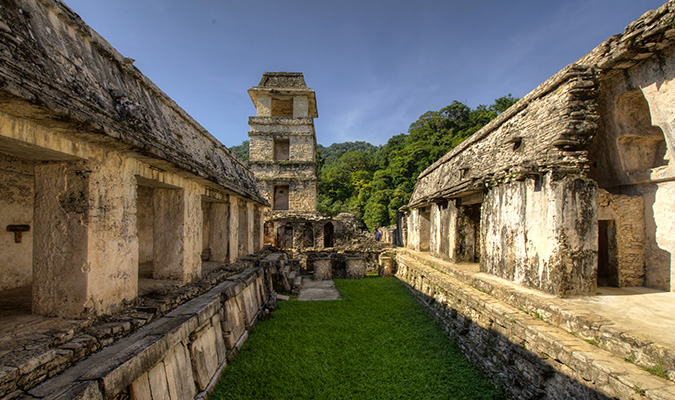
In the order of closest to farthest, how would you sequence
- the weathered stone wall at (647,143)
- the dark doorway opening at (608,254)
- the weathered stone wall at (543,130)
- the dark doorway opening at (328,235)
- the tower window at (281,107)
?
the weathered stone wall at (647,143), the weathered stone wall at (543,130), the dark doorway opening at (608,254), the dark doorway opening at (328,235), the tower window at (281,107)

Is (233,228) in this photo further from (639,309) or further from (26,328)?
(639,309)

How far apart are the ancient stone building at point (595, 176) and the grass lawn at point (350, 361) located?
1941mm

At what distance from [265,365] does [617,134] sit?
6865 millimetres

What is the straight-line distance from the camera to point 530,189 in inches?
206

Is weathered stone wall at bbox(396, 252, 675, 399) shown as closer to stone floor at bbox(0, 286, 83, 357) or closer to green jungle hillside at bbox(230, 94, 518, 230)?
stone floor at bbox(0, 286, 83, 357)

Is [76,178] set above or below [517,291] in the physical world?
above

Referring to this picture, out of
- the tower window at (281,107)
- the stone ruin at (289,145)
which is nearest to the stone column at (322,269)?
the stone ruin at (289,145)

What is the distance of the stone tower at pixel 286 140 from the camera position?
1900 cm

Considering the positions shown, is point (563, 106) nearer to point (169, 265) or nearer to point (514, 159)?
point (514, 159)

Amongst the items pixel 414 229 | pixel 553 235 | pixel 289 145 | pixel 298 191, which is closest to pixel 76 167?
pixel 553 235

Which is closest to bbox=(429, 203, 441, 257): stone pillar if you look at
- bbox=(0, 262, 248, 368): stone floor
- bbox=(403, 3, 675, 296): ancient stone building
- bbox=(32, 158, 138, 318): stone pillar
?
bbox=(403, 3, 675, 296): ancient stone building

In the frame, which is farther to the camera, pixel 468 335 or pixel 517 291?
pixel 468 335

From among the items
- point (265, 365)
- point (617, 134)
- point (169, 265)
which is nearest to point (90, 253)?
point (169, 265)

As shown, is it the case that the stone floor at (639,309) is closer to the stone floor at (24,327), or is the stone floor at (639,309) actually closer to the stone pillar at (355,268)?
the stone floor at (24,327)
